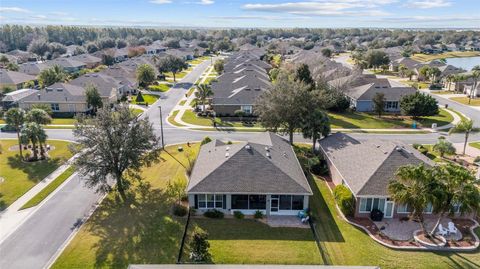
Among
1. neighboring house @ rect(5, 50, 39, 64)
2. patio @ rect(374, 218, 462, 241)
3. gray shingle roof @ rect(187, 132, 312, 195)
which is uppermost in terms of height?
neighboring house @ rect(5, 50, 39, 64)

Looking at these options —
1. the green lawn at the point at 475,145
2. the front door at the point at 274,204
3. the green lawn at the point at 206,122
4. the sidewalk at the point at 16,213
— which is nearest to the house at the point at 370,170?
the front door at the point at 274,204

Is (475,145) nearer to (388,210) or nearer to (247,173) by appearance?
(388,210)

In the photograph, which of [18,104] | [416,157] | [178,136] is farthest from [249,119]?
[18,104]

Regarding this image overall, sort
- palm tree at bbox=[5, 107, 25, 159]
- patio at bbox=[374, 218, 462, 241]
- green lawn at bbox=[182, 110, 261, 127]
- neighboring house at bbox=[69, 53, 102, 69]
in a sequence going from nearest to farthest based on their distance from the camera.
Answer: patio at bbox=[374, 218, 462, 241] < palm tree at bbox=[5, 107, 25, 159] < green lawn at bbox=[182, 110, 261, 127] < neighboring house at bbox=[69, 53, 102, 69]

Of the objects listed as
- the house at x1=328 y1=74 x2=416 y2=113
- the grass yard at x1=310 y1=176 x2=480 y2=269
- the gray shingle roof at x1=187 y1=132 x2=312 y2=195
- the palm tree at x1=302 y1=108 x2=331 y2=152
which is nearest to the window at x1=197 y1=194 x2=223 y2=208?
the gray shingle roof at x1=187 y1=132 x2=312 y2=195

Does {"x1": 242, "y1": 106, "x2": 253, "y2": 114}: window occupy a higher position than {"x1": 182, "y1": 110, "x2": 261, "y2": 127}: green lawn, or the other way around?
{"x1": 242, "y1": 106, "x2": 253, "y2": 114}: window

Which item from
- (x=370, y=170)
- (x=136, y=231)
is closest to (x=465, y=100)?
(x=370, y=170)

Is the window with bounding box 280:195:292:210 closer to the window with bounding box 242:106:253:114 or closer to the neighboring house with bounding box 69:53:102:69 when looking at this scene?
the window with bounding box 242:106:253:114

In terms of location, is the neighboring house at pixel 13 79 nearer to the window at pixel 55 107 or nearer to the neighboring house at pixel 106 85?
the neighboring house at pixel 106 85
